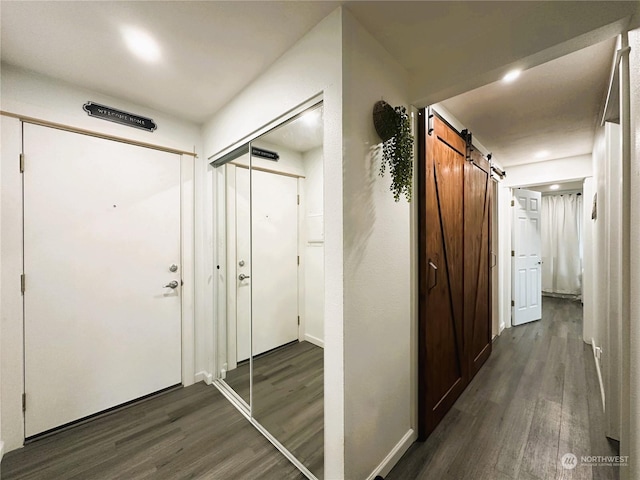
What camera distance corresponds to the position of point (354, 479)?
4.15 feet

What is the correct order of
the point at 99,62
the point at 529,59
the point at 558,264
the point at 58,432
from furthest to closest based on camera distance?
1. the point at 558,264
2. the point at 58,432
3. the point at 99,62
4. the point at 529,59

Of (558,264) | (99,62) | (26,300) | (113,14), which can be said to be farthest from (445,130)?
(558,264)

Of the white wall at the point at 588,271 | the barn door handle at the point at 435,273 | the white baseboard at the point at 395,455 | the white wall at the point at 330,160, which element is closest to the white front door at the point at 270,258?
the white wall at the point at 330,160

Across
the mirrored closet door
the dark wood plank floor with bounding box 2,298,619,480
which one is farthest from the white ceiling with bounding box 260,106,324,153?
the dark wood plank floor with bounding box 2,298,619,480

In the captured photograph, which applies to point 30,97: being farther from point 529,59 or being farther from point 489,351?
point 489,351

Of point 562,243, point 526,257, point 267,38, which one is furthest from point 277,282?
point 562,243

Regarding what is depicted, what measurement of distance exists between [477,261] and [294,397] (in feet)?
7.60

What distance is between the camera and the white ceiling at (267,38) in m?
1.19

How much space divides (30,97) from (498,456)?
4057mm

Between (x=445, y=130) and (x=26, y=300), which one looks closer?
(x=26, y=300)

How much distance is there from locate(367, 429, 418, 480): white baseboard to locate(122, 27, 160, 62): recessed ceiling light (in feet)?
9.35

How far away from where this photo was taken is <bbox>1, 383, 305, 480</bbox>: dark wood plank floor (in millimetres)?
1482

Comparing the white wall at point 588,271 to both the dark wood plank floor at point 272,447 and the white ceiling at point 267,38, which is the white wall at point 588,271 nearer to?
the dark wood plank floor at point 272,447

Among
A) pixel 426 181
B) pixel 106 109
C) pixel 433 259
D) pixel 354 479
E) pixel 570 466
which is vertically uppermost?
pixel 106 109
